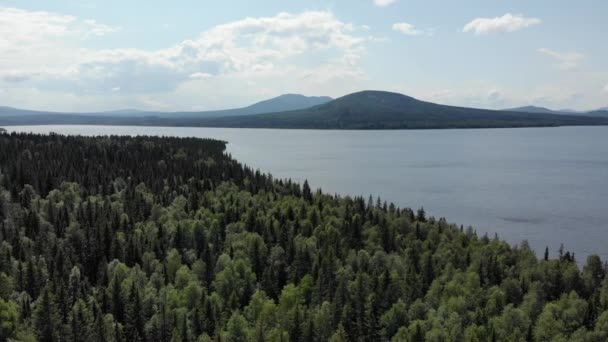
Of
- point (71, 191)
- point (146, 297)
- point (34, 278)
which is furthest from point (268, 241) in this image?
point (71, 191)

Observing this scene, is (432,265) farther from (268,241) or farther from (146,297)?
(146,297)

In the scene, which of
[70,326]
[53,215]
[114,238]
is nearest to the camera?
[70,326]

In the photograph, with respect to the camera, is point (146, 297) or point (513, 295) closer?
point (146, 297)

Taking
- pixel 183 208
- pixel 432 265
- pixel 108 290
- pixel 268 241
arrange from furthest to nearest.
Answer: pixel 183 208
pixel 268 241
pixel 432 265
pixel 108 290

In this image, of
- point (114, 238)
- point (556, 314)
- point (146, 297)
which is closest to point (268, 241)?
point (114, 238)

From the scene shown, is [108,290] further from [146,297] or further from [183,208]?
[183,208]

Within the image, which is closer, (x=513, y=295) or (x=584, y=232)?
(x=513, y=295)
